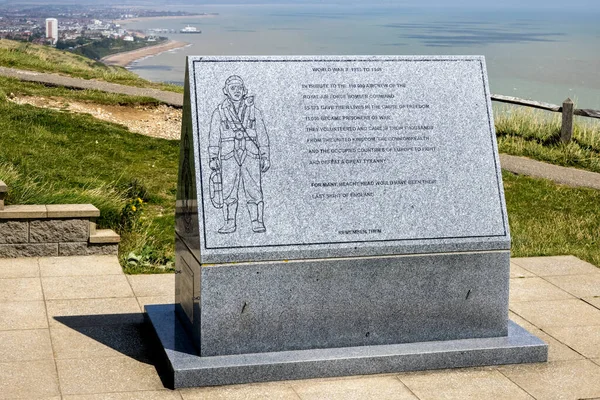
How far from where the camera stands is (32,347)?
584cm

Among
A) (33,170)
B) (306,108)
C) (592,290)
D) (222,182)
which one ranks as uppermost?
(306,108)

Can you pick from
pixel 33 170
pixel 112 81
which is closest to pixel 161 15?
pixel 112 81

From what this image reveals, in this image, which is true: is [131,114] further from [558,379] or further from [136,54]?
[136,54]

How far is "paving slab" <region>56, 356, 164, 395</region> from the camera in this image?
528 centimetres

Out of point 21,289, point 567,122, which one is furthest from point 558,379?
point 567,122

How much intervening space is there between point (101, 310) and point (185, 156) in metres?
1.54

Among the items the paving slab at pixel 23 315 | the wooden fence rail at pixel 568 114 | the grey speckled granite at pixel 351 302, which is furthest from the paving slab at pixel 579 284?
the wooden fence rail at pixel 568 114

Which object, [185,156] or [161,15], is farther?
[161,15]

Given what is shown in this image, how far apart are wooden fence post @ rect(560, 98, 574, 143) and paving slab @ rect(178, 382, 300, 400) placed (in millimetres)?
12377

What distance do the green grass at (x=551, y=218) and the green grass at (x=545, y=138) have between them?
7.26 ft

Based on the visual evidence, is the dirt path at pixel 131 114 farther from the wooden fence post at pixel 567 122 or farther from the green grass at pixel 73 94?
the wooden fence post at pixel 567 122

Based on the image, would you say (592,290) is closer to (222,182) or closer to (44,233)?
(222,182)

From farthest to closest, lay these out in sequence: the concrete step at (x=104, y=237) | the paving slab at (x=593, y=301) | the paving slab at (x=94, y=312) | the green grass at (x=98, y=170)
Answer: the green grass at (x=98, y=170)
the concrete step at (x=104, y=237)
the paving slab at (x=593, y=301)
the paving slab at (x=94, y=312)

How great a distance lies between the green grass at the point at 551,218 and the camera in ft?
30.3
